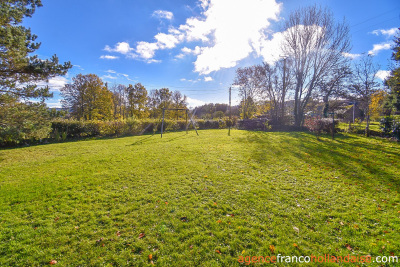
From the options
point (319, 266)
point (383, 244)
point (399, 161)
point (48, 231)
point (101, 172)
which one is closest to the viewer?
point (319, 266)

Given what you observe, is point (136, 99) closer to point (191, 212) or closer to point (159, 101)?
point (159, 101)

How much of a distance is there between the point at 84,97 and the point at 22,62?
17613 mm

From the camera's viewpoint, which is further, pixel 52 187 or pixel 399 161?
pixel 399 161

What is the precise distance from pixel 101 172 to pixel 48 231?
2628 millimetres

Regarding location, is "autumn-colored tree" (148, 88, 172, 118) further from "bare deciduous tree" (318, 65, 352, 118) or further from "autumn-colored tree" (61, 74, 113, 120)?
"bare deciduous tree" (318, 65, 352, 118)

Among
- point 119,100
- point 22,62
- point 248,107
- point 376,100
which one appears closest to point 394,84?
point 376,100

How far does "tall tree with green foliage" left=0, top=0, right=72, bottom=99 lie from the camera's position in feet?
19.9

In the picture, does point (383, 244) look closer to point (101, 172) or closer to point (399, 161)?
point (399, 161)

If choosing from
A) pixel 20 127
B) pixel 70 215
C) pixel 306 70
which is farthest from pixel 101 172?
pixel 306 70

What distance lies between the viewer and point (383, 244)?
7.64 ft

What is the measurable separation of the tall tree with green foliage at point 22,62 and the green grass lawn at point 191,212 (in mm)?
3604

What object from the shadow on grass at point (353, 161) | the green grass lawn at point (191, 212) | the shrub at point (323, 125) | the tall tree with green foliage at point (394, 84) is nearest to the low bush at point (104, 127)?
the green grass lawn at point (191, 212)

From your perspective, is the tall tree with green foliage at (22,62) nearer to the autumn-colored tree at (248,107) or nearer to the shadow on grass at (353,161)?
the shadow on grass at (353,161)

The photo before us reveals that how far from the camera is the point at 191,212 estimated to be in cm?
314
